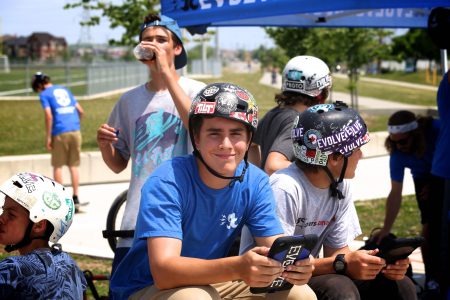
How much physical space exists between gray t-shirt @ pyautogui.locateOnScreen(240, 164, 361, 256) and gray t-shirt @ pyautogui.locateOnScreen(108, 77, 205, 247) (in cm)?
71

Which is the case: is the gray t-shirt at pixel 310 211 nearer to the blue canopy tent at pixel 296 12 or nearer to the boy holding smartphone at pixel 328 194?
the boy holding smartphone at pixel 328 194

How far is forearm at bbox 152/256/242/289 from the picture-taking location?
2.80 meters

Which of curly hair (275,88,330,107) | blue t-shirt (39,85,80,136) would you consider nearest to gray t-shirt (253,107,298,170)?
curly hair (275,88,330,107)

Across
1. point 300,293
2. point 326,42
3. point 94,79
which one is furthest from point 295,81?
point 94,79

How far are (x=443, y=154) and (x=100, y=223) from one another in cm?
479

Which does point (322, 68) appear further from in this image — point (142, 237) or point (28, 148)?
point (28, 148)

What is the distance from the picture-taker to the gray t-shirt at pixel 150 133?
4.05 m

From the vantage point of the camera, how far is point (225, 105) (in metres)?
3.04

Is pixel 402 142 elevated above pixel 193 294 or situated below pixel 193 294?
above

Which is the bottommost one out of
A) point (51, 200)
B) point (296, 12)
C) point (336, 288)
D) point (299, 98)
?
point (336, 288)

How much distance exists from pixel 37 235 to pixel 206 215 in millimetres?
736

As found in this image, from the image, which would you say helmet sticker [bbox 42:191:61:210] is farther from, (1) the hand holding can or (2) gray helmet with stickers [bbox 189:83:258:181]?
(1) the hand holding can

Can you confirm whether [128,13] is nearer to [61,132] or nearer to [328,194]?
[61,132]

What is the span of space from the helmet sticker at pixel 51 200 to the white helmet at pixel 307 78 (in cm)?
192
